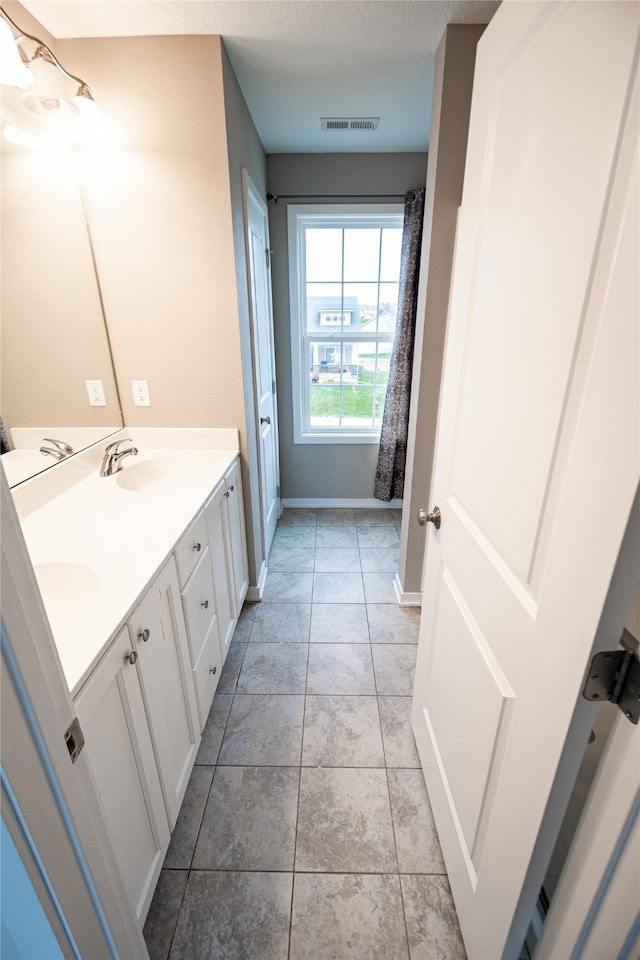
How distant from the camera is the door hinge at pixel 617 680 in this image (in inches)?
20.9

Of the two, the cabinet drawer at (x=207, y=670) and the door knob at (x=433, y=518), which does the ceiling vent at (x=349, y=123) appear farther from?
the cabinet drawer at (x=207, y=670)

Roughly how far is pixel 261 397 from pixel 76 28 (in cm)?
156

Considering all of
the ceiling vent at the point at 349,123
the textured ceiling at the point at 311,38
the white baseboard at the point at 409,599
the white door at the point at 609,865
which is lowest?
the white baseboard at the point at 409,599

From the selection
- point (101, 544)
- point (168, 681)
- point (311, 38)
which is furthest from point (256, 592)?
point (311, 38)

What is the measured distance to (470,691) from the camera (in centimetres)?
97

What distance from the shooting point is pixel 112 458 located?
5.62ft

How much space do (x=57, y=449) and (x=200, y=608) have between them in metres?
0.78

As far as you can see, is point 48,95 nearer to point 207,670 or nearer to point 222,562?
point 222,562

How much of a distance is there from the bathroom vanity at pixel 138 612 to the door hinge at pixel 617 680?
2.68 feet

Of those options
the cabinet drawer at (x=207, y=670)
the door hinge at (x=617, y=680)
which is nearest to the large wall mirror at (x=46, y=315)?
the cabinet drawer at (x=207, y=670)

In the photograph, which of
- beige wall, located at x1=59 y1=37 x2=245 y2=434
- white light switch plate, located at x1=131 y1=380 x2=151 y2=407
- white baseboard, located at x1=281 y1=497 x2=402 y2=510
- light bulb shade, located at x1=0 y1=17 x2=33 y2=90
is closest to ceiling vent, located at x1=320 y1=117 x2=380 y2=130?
beige wall, located at x1=59 y1=37 x2=245 y2=434

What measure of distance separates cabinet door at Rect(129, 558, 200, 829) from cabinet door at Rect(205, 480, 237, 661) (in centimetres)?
37

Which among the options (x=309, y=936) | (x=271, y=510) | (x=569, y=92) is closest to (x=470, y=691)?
(x=309, y=936)

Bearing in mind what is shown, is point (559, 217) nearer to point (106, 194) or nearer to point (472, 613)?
point (472, 613)
